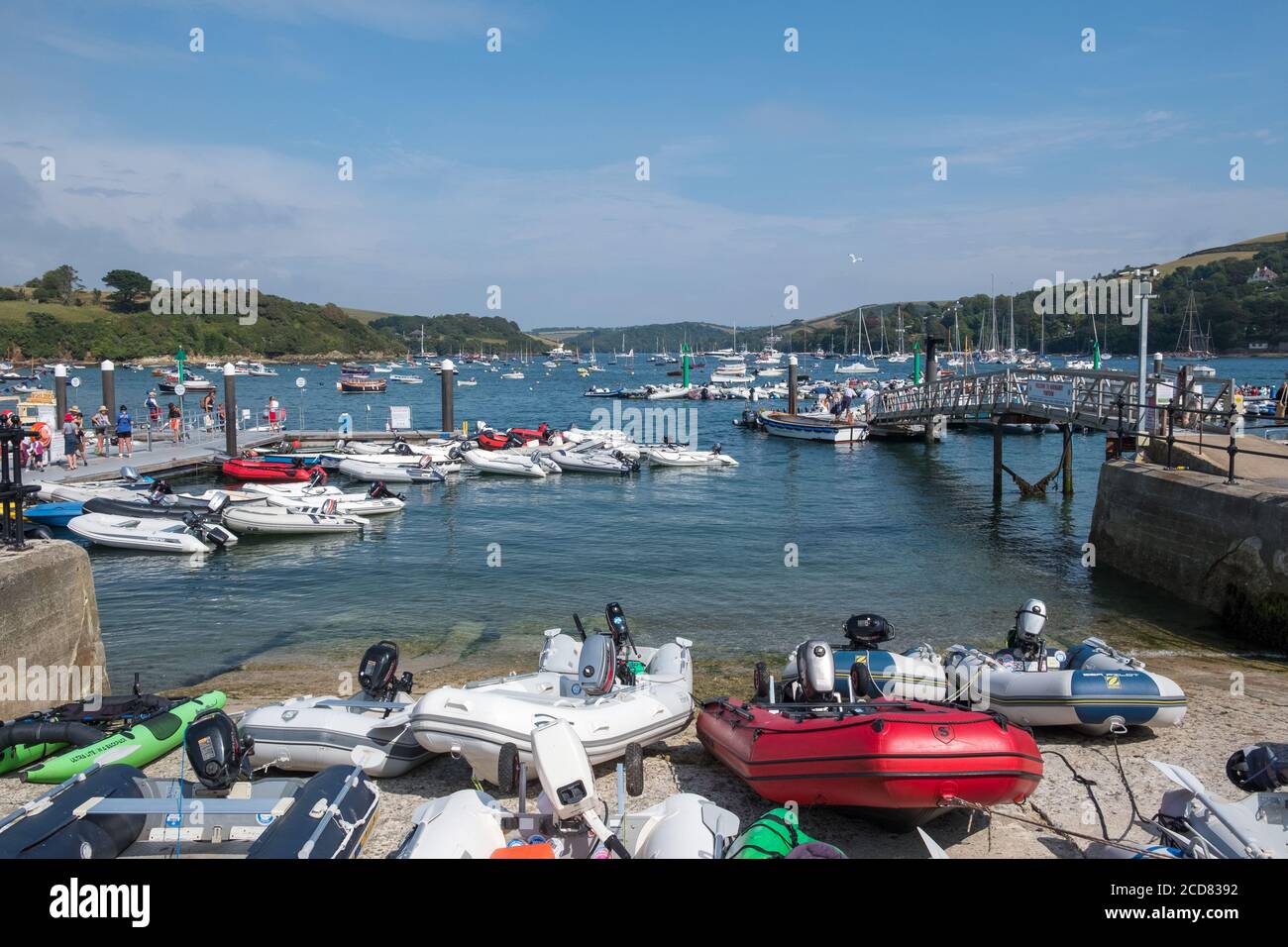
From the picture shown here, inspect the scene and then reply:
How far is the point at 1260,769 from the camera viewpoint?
738cm

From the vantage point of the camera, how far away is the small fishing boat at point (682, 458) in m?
38.4

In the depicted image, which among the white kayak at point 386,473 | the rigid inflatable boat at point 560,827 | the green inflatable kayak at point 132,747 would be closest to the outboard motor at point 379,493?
the white kayak at point 386,473

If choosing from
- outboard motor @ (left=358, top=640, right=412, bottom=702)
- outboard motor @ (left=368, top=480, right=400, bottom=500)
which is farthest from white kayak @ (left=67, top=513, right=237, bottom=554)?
outboard motor @ (left=358, top=640, right=412, bottom=702)

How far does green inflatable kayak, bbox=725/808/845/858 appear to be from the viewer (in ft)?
18.6

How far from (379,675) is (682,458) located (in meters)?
Result: 29.8

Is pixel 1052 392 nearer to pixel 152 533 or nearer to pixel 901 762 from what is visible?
pixel 901 762

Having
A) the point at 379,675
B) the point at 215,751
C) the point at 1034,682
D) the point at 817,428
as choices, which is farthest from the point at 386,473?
the point at 1034,682

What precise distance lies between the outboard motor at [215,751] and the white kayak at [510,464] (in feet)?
91.6

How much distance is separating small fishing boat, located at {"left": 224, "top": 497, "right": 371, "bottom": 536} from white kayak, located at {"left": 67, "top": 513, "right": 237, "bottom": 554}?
1.20 m

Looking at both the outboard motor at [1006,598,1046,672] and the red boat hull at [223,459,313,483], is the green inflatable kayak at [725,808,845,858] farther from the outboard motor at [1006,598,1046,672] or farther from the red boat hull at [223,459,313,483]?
the red boat hull at [223,459,313,483]

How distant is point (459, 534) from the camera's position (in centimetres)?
2506

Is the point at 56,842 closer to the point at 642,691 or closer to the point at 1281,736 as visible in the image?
the point at 642,691

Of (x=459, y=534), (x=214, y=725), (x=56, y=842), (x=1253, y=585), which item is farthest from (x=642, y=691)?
(x=459, y=534)

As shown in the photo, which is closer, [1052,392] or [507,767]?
[507,767]
